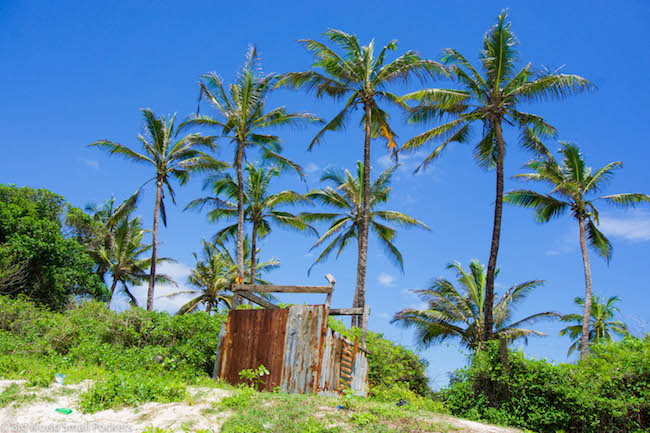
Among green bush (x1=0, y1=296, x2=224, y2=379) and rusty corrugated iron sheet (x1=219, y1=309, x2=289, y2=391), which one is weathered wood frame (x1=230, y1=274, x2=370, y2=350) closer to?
rusty corrugated iron sheet (x1=219, y1=309, x2=289, y2=391)

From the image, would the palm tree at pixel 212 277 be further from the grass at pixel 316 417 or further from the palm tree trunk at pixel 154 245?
the grass at pixel 316 417

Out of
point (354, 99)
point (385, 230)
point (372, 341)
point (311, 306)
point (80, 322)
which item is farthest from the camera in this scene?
point (385, 230)

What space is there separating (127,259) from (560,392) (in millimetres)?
27206

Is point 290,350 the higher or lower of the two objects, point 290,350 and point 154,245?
the lower

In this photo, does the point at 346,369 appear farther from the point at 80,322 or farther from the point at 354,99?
the point at 354,99

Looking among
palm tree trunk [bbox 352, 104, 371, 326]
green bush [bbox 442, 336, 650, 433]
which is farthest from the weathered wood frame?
palm tree trunk [bbox 352, 104, 371, 326]

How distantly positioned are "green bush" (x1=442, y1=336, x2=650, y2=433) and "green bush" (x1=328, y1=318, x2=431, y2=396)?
4472 millimetres

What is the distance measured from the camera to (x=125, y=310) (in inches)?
538

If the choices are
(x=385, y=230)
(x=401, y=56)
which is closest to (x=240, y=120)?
(x=401, y=56)

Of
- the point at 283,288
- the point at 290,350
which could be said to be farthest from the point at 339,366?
the point at 283,288

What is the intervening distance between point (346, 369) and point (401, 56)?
1351cm

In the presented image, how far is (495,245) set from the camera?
1588 centimetres

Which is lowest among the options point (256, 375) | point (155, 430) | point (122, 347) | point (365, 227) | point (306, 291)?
point (155, 430)

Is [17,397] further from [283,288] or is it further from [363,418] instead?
[363,418]
